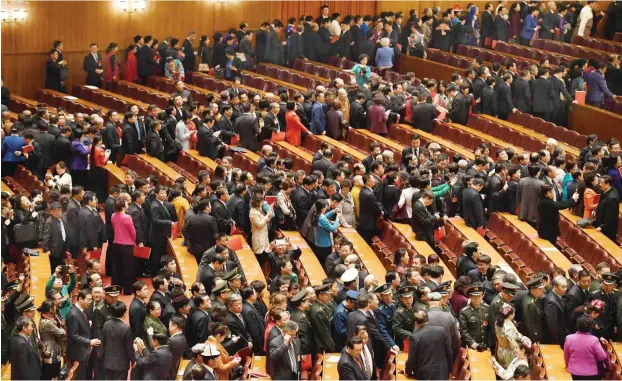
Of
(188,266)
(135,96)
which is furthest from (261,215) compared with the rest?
(135,96)

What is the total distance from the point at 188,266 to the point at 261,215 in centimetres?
89

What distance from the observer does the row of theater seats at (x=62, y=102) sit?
18.0 metres

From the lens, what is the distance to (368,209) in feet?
41.5

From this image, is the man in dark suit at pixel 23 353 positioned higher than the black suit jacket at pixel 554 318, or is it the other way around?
the black suit jacket at pixel 554 318

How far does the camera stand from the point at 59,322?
988 centimetres

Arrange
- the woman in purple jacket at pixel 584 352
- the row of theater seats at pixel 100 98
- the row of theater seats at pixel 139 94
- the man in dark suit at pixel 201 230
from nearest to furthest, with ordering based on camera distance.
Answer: the woman in purple jacket at pixel 584 352
the man in dark suit at pixel 201 230
the row of theater seats at pixel 100 98
the row of theater seats at pixel 139 94

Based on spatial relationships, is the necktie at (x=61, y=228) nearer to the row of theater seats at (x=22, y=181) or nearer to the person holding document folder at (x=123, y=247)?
the person holding document folder at (x=123, y=247)

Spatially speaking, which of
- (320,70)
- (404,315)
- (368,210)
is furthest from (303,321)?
(320,70)

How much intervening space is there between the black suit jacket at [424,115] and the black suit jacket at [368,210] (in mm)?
3909

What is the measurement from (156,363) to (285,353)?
972mm

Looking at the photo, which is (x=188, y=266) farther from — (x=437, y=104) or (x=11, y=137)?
(x=437, y=104)

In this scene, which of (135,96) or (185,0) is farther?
(185,0)

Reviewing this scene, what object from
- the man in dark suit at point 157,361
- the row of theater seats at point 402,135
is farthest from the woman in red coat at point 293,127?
the man in dark suit at point 157,361

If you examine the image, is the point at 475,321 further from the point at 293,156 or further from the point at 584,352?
the point at 293,156
